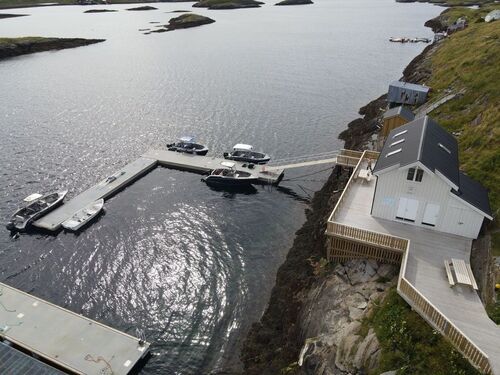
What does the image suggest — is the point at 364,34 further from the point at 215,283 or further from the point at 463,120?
the point at 215,283

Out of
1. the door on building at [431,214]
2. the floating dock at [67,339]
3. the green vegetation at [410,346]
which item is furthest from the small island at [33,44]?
the green vegetation at [410,346]

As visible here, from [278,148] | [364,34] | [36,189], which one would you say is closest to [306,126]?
[278,148]

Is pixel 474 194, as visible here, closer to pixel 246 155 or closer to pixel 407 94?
pixel 407 94

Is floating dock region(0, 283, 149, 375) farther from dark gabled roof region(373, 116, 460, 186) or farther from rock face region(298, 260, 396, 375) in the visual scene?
dark gabled roof region(373, 116, 460, 186)

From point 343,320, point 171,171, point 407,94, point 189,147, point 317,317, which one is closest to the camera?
point 343,320

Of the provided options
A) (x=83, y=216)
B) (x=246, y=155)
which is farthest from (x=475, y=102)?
(x=83, y=216)

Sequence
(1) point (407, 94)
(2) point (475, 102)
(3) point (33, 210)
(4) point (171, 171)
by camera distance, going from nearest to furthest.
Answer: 1. (3) point (33, 210)
2. (2) point (475, 102)
3. (4) point (171, 171)
4. (1) point (407, 94)

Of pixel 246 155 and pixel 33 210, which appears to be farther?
pixel 246 155
